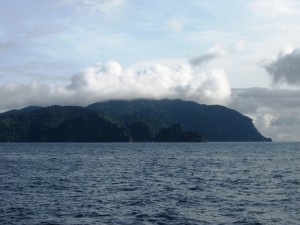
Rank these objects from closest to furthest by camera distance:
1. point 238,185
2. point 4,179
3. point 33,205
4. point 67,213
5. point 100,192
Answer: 1. point 67,213
2. point 33,205
3. point 100,192
4. point 238,185
5. point 4,179

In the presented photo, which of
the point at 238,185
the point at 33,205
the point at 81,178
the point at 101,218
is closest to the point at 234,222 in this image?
the point at 101,218

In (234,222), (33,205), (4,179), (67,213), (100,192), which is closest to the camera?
(234,222)

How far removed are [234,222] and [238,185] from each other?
98.9ft

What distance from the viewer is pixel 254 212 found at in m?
49.8

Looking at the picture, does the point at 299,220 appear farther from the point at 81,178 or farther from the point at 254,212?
the point at 81,178

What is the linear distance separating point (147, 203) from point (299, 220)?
61.5 ft

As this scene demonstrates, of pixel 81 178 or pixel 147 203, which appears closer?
pixel 147 203

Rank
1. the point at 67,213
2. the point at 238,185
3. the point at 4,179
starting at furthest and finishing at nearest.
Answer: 1. the point at 4,179
2. the point at 238,185
3. the point at 67,213

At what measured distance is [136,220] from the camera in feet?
148

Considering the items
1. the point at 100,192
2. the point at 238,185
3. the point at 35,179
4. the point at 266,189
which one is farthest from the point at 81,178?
the point at 266,189

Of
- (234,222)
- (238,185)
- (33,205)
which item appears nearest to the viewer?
(234,222)

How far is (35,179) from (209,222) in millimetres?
47675

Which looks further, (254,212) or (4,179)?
(4,179)

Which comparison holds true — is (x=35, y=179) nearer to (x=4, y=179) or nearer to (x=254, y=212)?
(x=4, y=179)
